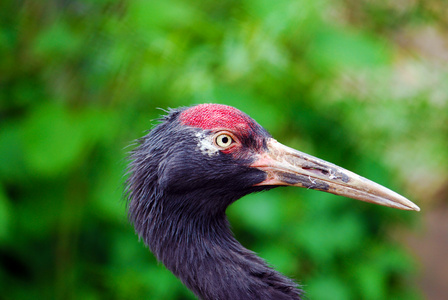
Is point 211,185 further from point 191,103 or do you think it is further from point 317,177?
point 191,103

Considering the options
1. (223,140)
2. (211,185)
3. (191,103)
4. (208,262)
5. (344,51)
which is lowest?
(208,262)

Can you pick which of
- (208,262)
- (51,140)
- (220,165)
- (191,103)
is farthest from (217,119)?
(51,140)

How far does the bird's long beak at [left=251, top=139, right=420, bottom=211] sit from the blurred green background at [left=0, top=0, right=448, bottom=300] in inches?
43.2

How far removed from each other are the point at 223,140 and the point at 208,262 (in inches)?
20.3

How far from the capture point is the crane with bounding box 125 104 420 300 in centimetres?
223

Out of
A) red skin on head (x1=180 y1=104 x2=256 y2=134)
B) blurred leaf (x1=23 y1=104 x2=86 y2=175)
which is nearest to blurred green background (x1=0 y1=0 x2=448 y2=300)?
blurred leaf (x1=23 y1=104 x2=86 y2=175)

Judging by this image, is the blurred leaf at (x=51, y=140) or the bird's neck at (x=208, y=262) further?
the blurred leaf at (x=51, y=140)

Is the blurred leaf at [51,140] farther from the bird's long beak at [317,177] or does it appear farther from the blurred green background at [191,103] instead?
the bird's long beak at [317,177]

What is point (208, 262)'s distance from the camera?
227 cm

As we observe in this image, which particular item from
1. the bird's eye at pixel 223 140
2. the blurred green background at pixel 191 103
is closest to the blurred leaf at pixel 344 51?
the blurred green background at pixel 191 103

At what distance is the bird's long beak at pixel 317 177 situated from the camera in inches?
85.4

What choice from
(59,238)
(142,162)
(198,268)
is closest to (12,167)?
(59,238)

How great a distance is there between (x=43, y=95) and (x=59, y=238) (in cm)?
108

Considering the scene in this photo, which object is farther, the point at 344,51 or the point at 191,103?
the point at 344,51
